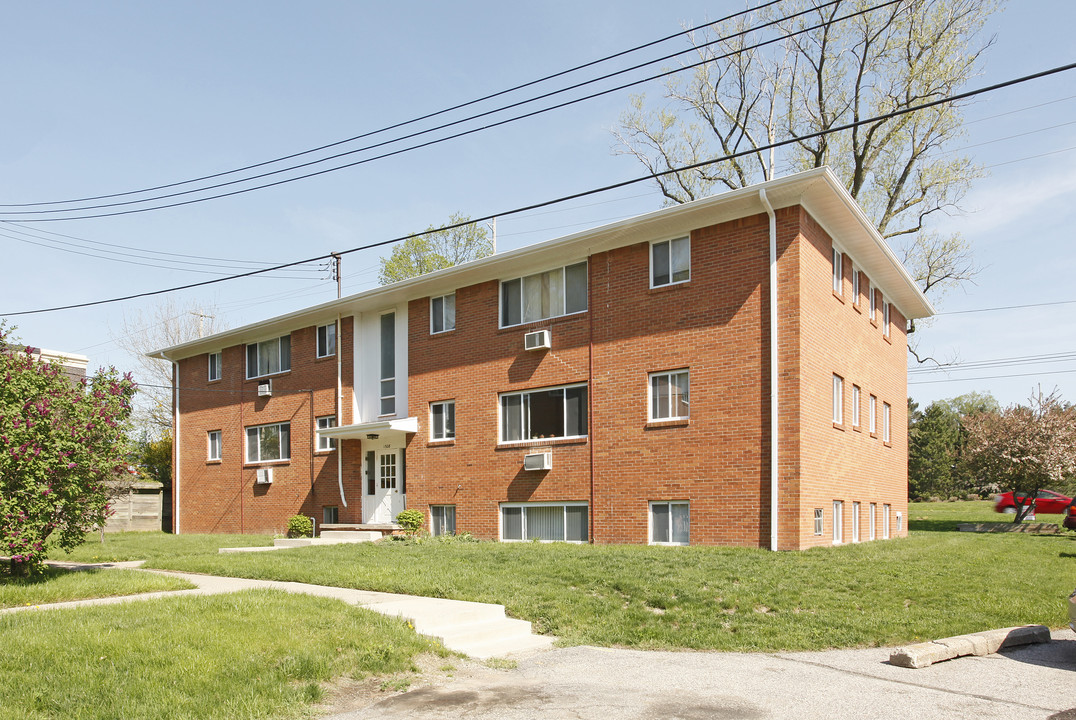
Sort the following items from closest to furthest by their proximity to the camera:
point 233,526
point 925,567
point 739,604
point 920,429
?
point 739,604 → point 925,567 → point 233,526 → point 920,429

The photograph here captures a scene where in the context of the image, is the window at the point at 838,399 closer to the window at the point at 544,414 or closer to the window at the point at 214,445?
the window at the point at 544,414

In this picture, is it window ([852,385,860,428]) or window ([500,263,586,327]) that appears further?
window ([852,385,860,428])

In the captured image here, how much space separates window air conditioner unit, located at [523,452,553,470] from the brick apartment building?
44mm

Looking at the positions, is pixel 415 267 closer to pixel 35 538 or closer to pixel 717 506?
pixel 717 506

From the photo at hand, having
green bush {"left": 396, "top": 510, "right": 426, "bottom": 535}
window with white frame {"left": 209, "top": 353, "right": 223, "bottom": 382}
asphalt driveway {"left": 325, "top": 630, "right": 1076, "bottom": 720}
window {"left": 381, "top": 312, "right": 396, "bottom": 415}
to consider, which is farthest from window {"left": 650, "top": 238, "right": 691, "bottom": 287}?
window with white frame {"left": 209, "top": 353, "right": 223, "bottom": 382}

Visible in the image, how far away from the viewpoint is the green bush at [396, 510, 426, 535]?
21.1 m

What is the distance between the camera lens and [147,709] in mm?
6281

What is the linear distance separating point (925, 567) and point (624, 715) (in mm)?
8828

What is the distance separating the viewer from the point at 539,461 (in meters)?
19.0

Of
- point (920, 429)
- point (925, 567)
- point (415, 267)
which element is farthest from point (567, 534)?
point (920, 429)

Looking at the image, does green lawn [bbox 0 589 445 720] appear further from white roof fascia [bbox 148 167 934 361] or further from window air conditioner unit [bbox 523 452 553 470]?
white roof fascia [bbox 148 167 934 361]

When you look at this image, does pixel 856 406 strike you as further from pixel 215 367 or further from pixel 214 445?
pixel 215 367

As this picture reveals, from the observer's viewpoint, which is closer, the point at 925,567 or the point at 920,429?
the point at 925,567

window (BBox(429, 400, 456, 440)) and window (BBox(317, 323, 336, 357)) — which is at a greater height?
window (BBox(317, 323, 336, 357))
